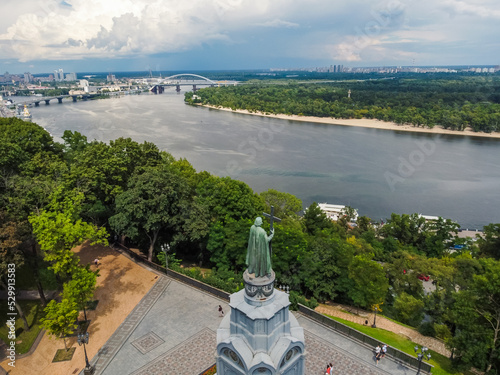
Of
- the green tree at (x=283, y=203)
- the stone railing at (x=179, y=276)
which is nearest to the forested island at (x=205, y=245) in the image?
the stone railing at (x=179, y=276)

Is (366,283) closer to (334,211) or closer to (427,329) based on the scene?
(427,329)

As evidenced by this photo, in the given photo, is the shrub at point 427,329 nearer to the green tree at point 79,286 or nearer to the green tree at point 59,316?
the green tree at point 79,286

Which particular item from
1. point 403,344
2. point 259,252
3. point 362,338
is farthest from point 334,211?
point 259,252

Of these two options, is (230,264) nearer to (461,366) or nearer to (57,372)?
(57,372)

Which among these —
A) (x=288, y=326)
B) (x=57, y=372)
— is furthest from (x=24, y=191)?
(x=288, y=326)

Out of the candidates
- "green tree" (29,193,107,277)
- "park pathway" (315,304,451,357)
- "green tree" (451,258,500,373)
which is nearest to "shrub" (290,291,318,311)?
"park pathway" (315,304,451,357)
